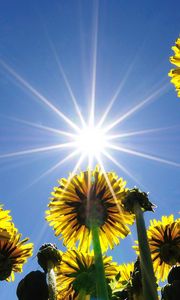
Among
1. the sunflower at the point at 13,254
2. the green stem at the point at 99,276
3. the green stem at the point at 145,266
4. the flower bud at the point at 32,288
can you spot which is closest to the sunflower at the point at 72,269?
the sunflower at the point at 13,254

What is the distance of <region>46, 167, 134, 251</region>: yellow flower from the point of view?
4637 millimetres

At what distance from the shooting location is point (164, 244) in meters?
4.78

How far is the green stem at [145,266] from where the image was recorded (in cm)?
247

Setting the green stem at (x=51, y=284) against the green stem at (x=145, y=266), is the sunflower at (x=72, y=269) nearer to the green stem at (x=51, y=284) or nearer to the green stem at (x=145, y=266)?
the green stem at (x=51, y=284)

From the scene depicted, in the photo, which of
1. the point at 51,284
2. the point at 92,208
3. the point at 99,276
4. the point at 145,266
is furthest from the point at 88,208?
the point at 145,266

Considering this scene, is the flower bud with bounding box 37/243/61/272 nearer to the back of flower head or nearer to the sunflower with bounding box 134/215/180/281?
the back of flower head

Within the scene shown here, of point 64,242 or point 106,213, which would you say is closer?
point 106,213

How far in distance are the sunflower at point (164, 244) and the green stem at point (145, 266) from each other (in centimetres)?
172

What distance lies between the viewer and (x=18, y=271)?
5281mm

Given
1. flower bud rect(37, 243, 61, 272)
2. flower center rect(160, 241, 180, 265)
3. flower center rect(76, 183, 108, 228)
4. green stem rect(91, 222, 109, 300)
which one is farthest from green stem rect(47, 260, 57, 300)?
flower center rect(160, 241, 180, 265)

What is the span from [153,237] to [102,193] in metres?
0.91

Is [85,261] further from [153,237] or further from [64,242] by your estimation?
[153,237]

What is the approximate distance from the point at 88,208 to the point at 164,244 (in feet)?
3.33

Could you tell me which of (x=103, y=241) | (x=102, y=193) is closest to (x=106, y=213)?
(x=102, y=193)
